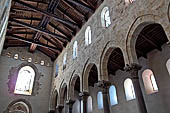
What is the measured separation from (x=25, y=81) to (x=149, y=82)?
39.3 feet

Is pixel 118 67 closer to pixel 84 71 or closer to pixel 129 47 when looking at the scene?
pixel 84 71

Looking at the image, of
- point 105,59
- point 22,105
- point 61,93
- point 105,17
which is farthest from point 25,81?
point 105,17

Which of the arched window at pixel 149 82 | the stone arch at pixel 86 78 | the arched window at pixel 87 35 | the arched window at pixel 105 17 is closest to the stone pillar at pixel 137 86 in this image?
the stone arch at pixel 86 78

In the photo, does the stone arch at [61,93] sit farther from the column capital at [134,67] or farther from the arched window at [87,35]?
the column capital at [134,67]

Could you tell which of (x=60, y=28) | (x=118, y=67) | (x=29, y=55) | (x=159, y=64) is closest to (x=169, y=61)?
(x=159, y=64)

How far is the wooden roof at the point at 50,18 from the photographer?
1155 cm

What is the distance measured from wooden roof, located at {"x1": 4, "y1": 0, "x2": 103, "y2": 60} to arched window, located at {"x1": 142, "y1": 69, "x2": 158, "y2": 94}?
19.3 feet

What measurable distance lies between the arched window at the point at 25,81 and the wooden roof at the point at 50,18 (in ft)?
8.13

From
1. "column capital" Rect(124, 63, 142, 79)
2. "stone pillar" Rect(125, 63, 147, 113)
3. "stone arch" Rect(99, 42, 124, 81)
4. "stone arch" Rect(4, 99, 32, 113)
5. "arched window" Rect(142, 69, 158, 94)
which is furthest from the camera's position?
"stone arch" Rect(4, 99, 32, 113)

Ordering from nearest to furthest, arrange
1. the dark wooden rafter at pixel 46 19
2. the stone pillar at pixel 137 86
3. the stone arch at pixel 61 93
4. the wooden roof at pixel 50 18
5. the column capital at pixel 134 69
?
the stone pillar at pixel 137 86 < the column capital at pixel 134 69 < the wooden roof at pixel 50 18 < the dark wooden rafter at pixel 46 19 < the stone arch at pixel 61 93

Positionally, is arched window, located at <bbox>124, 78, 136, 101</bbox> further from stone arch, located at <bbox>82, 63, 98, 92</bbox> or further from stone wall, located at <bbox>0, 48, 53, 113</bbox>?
stone wall, located at <bbox>0, 48, 53, 113</bbox>

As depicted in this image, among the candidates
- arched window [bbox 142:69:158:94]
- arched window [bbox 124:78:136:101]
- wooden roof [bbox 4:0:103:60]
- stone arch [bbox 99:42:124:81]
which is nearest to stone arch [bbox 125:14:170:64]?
stone arch [bbox 99:42:124:81]

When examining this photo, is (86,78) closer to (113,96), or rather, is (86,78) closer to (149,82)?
(113,96)

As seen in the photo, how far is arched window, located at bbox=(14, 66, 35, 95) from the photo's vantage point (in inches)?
590
